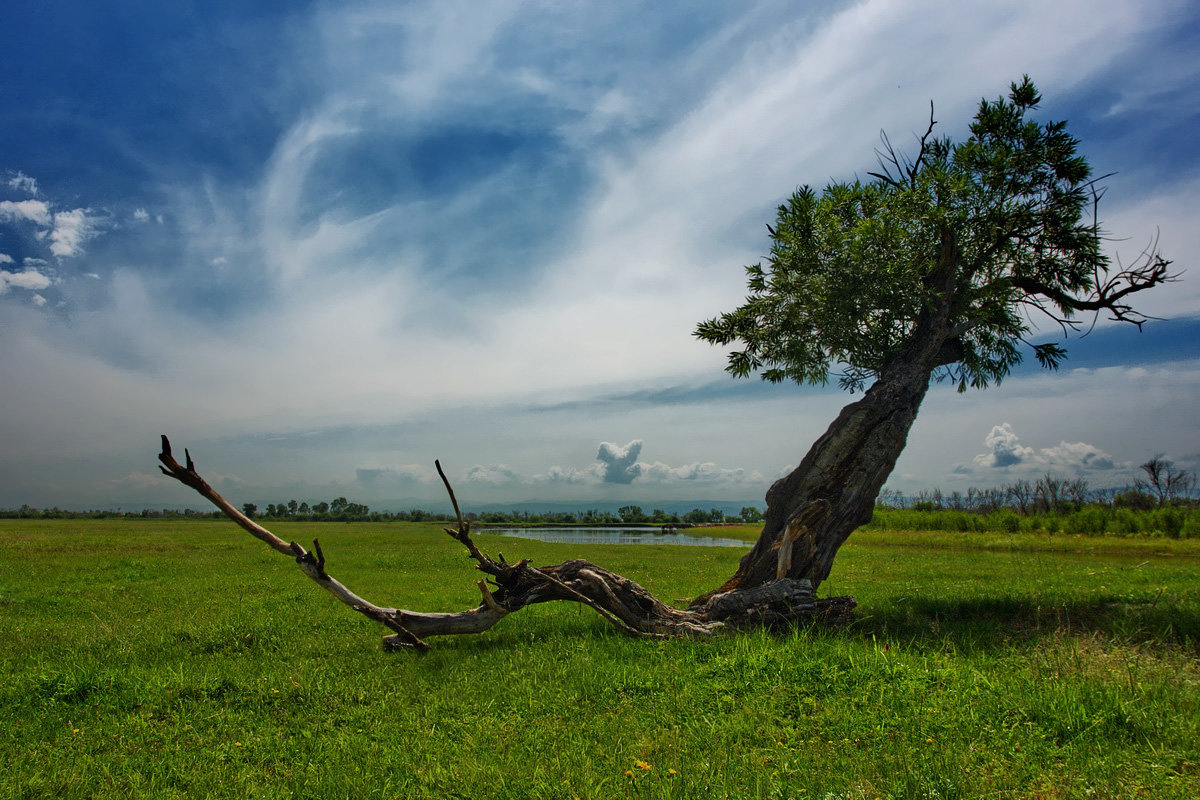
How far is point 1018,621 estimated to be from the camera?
40.0 feet

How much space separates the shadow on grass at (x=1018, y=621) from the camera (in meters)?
10.3

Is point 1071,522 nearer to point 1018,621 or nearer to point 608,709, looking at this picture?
point 1018,621

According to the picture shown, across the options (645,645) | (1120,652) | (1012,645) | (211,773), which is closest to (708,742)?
(645,645)

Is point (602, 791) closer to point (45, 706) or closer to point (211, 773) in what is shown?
point (211, 773)

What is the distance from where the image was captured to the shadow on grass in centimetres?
1028

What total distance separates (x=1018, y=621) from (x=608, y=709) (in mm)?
9960

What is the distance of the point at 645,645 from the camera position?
31.0 feet

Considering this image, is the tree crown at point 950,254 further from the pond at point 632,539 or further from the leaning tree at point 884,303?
the pond at point 632,539

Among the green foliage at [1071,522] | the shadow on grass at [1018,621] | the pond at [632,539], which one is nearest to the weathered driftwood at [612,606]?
the shadow on grass at [1018,621]

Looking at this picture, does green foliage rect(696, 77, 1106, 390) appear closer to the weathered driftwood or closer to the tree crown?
the tree crown

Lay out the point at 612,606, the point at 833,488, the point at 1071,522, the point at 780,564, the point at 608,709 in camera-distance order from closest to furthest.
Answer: the point at 608,709, the point at 612,606, the point at 780,564, the point at 833,488, the point at 1071,522

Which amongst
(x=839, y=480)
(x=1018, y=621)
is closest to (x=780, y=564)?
(x=839, y=480)

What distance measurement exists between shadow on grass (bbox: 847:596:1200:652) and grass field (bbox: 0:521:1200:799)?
3.6 inches

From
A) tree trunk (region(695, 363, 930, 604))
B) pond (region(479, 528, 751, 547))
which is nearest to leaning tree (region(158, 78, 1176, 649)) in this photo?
tree trunk (region(695, 363, 930, 604))
